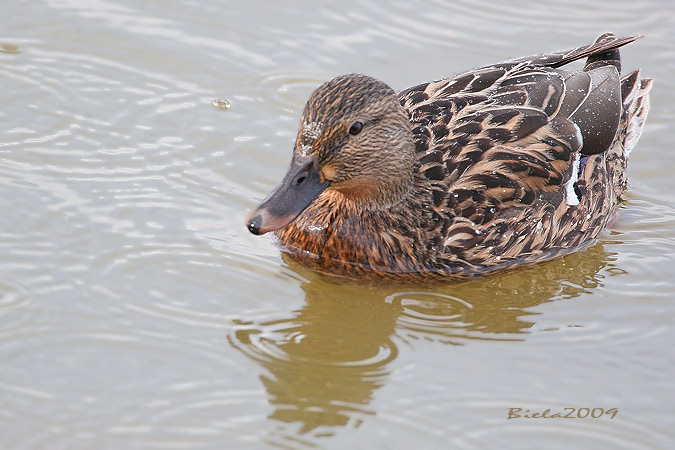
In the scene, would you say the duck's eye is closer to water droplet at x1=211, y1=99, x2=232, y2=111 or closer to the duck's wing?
the duck's wing

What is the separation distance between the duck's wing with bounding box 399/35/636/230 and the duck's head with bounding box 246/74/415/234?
36 cm

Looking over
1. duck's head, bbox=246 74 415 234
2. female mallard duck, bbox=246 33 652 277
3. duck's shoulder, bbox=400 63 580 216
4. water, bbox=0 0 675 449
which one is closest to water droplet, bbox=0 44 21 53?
water, bbox=0 0 675 449

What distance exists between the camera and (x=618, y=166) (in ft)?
30.6

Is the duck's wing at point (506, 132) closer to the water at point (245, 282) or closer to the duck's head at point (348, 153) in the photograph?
the duck's head at point (348, 153)

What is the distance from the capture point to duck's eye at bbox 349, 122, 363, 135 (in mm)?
7625

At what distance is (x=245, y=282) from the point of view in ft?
25.0

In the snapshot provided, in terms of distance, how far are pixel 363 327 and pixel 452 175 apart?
1592mm

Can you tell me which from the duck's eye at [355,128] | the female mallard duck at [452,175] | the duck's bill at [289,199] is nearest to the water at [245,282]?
the female mallard duck at [452,175]

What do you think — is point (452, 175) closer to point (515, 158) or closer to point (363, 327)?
point (515, 158)

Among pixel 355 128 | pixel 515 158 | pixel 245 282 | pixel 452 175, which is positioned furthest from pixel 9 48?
pixel 515 158

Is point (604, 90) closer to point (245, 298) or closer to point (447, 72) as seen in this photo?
point (447, 72)

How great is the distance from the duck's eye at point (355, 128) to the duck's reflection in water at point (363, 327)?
1185 millimetres

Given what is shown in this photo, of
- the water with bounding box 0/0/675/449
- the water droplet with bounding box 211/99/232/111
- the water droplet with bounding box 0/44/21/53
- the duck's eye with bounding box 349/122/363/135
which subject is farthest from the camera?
the water droplet with bounding box 0/44/21/53

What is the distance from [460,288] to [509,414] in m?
1.67
